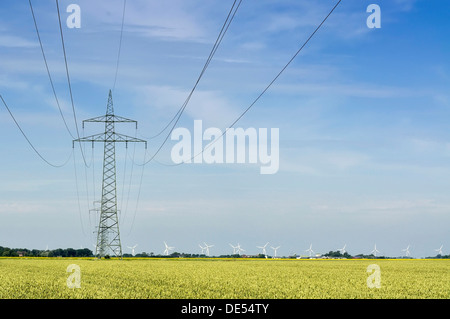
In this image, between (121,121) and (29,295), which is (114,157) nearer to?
(121,121)

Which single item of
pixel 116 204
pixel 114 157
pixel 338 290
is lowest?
pixel 338 290

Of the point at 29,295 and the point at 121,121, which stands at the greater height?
the point at 121,121

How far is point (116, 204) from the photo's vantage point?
81500mm
